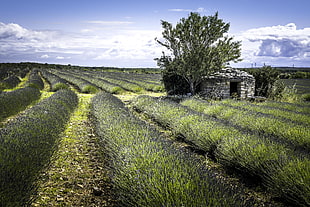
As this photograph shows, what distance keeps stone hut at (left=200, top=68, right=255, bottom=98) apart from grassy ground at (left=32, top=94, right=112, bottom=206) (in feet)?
28.4

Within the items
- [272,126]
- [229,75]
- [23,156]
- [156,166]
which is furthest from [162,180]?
[229,75]

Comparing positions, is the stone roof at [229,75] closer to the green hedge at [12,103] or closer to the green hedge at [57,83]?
the green hedge at [12,103]

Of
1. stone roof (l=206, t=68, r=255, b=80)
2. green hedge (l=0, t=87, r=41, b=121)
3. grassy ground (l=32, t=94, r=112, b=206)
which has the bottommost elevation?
grassy ground (l=32, t=94, r=112, b=206)

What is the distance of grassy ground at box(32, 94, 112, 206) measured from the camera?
3.16 meters

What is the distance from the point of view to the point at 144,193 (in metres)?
2.25

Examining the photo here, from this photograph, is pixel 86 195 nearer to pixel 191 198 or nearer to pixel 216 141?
pixel 191 198

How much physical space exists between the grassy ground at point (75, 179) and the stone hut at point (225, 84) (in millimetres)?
8661

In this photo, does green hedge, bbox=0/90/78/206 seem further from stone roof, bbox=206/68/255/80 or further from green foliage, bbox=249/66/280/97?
green foliage, bbox=249/66/280/97

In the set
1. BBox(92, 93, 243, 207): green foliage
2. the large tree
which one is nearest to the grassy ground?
BBox(92, 93, 243, 207): green foliage

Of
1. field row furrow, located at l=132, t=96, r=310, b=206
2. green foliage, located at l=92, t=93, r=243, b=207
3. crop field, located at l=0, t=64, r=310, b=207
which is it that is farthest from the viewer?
field row furrow, located at l=132, t=96, r=310, b=206

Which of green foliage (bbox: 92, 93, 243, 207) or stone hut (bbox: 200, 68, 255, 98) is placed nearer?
green foliage (bbox: 92, 93, 243, 207)

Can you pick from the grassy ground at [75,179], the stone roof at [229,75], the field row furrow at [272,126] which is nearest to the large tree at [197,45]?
the stone roof at [229,75]

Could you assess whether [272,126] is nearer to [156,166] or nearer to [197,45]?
[156,166]

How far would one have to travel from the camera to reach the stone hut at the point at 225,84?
499 inches
